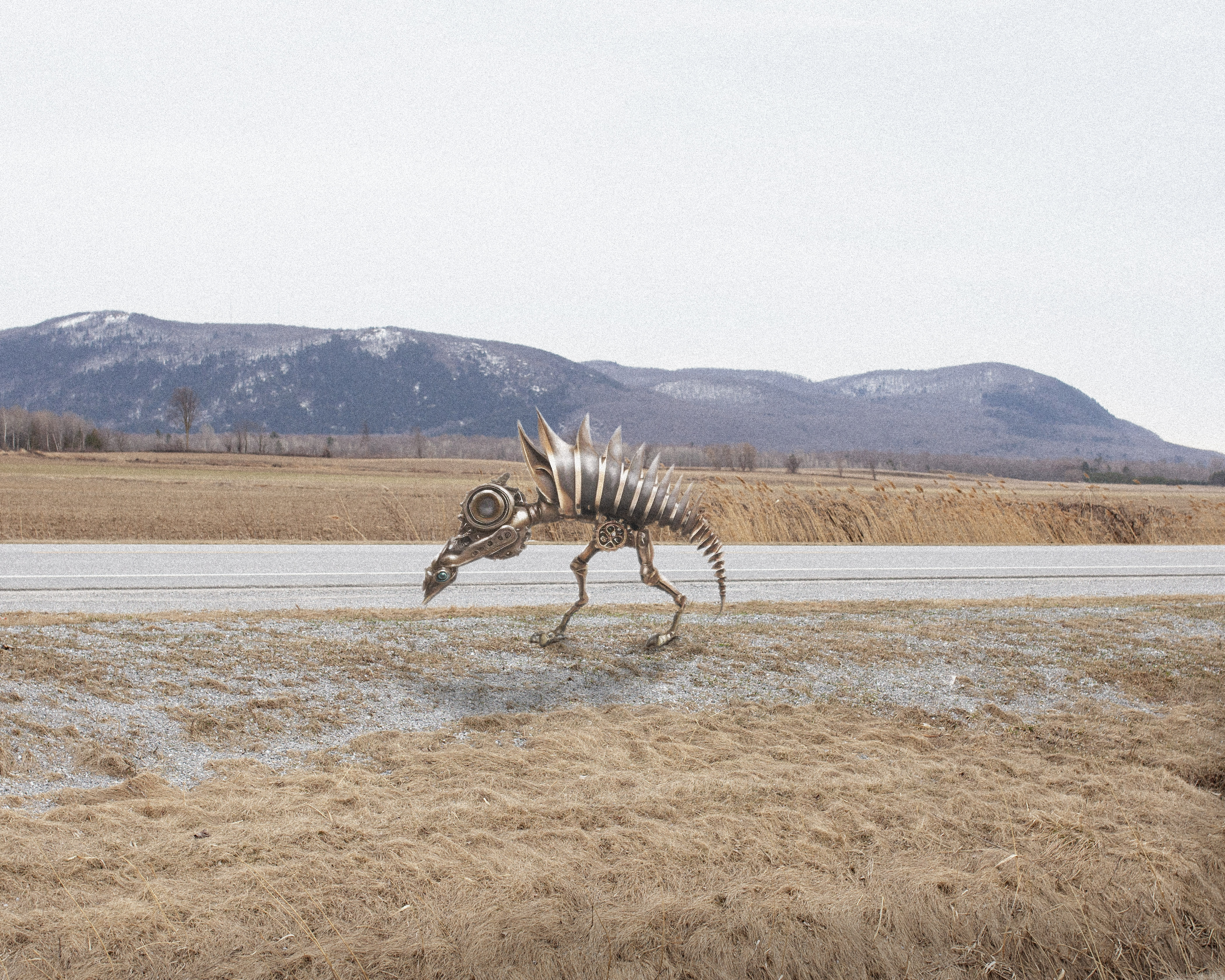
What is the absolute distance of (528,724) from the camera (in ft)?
21.9

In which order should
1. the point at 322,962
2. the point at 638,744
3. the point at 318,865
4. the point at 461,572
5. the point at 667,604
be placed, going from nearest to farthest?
the point at 322,962
the point at 318,865
the point at 638,744
the point at 667,604
the point at 461,572

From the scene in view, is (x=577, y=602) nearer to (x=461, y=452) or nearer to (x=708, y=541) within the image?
(x=708, y=541)

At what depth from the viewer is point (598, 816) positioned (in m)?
4.97

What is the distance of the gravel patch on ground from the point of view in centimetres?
608

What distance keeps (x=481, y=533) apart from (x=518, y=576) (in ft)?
22.7

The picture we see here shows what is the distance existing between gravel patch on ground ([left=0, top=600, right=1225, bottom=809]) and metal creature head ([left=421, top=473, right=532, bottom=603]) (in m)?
0.79

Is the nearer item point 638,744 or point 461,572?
point 638,744

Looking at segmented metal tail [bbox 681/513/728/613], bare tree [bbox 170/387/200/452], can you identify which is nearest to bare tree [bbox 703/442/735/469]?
bare tree [bbox 170/387/200/452]

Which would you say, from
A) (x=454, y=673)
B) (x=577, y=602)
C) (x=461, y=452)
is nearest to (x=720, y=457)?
(x=461, y=452)

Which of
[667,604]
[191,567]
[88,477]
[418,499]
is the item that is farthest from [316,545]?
[88,477]

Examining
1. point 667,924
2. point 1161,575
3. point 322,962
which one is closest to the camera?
point 322,962

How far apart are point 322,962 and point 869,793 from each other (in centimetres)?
302

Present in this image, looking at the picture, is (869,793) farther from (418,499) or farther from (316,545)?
(418,499)

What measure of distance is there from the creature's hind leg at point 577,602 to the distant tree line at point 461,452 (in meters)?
82.9
